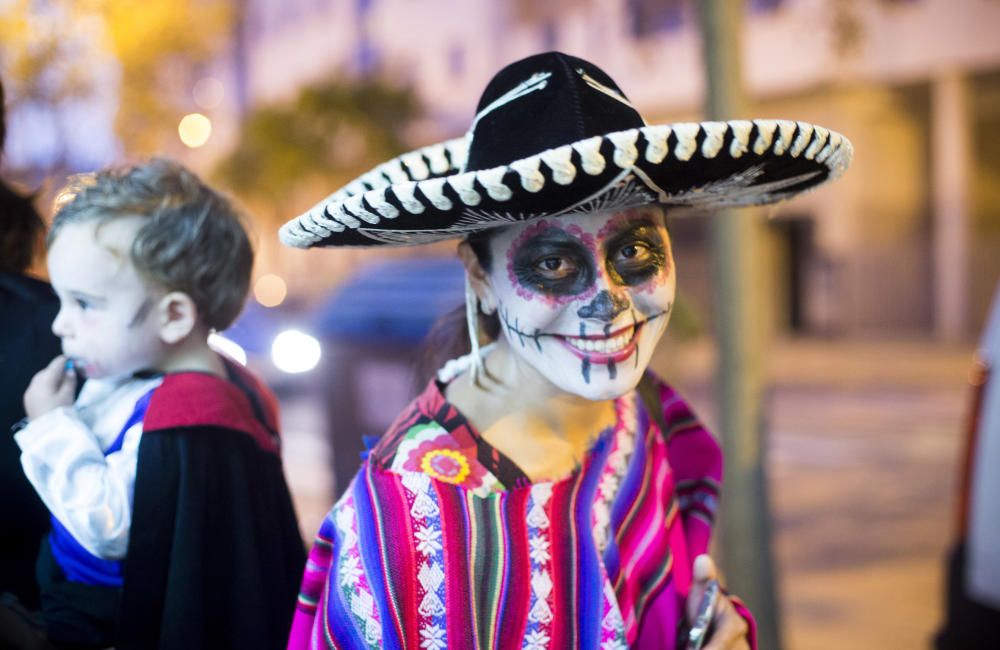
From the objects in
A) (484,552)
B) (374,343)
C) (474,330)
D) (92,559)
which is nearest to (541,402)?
(474,330)

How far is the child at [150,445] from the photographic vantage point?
174 centimetres

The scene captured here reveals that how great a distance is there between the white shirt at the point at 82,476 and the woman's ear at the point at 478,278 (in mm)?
658

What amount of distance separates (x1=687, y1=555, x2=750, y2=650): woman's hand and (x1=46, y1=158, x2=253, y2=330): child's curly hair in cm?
102

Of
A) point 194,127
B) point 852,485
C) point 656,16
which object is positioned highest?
point 656,16

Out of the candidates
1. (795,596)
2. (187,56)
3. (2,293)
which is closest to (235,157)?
(187,56)

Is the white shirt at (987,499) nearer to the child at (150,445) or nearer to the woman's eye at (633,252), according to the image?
the woman's eye at (633,252)

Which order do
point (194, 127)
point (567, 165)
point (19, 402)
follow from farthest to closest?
point (194, 127)
point (19, 402)
point (567, 165)

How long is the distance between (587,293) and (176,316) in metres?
0.80

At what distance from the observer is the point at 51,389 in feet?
6.01

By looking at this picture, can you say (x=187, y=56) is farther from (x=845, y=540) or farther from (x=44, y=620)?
(x=44, y=620)

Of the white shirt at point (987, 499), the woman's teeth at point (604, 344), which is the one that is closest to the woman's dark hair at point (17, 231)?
the woman's teeth at point (604, 344)

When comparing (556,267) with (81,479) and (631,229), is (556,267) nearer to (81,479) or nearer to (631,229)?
(631,229)

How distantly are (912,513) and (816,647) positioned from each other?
6.87ft

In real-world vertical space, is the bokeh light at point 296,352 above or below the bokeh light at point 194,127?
below
